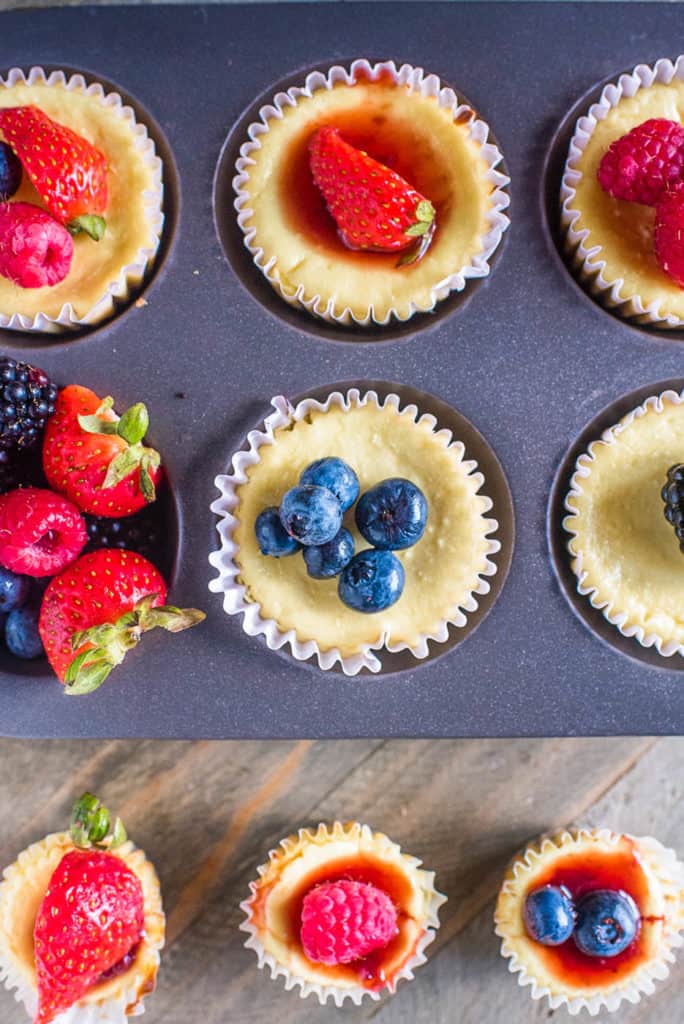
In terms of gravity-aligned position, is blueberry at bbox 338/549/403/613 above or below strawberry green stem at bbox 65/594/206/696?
Answer: above

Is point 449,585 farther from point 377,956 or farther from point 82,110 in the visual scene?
point 82,110

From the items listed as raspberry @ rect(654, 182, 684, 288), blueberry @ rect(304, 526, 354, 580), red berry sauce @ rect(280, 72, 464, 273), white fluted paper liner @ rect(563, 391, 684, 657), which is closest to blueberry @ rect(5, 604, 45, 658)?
blueberry @ rect(304, 526, 354, 580)

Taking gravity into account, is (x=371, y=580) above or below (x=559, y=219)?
below

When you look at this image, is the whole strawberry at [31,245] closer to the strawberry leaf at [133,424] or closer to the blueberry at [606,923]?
the strawberry leaf at [133,424]

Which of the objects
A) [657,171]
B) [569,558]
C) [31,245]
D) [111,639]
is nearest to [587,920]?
[569,558]

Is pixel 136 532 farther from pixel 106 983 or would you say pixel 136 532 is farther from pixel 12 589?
pixel 106 983

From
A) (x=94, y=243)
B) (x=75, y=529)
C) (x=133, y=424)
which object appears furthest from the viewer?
(x=94, y=243)

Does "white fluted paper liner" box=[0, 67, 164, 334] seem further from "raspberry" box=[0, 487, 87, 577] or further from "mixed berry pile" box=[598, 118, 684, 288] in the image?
"mixed berry pile" box=[598, 118, 684, 288]

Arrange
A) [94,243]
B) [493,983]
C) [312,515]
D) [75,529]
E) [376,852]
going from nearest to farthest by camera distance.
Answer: [312,515], [75,529], [94,243], [376,852], [493,983]
